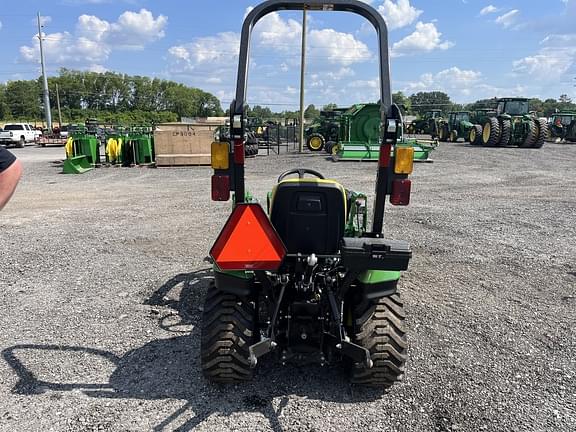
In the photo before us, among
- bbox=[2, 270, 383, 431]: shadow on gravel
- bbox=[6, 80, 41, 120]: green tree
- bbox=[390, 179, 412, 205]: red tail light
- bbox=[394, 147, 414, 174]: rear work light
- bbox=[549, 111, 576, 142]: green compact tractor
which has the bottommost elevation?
bbox=[2, 270, 383, 431]: shadow on gravel

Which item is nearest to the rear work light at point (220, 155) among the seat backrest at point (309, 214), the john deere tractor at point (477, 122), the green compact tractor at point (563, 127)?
the seat backrest at point (309, 214)

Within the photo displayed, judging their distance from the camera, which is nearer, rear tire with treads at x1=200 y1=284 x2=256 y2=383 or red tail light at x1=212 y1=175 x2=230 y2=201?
rear tire with treads at x1=200 y1=284 x2=256 y2=383

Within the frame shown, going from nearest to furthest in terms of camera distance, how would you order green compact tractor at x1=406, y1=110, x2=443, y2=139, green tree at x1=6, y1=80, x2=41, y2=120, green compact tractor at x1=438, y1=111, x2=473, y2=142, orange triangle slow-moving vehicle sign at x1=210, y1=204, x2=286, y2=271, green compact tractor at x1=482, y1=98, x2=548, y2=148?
orange triangle slow-moving vehicle sign at x1=210, y1=204, x2=286, y2=271
green compact tractor at x1=482, y1=98, x2=548, y2=148
green compact tractor at x1=438, y1=111, x2=473, y2=142
green compact tractor at x1=406, y1=110, x2=443, y2=139
green tree at x1=6, y1=80, x2=41, y2=120

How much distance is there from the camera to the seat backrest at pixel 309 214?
2.86 meters

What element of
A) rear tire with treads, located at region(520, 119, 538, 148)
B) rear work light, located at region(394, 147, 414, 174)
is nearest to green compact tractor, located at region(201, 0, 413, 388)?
rear work light, located at region(394, 147, 414, 174)

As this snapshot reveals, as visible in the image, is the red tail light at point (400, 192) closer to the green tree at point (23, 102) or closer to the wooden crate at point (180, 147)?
the wooden crate at point (180, 147)

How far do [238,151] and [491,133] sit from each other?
23122 millimetres

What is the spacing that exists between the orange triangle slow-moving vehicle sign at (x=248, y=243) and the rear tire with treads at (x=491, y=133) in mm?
23337

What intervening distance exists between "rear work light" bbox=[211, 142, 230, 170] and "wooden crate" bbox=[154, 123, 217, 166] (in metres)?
13.9

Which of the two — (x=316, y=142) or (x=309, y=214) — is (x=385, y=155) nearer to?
(x=309, y=214)

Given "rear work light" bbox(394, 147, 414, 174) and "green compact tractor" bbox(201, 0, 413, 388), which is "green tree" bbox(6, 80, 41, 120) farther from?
"rear work light" bbox(394, 147, 414, 174)

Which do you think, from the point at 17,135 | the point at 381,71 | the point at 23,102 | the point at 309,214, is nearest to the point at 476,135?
the point at 381,71

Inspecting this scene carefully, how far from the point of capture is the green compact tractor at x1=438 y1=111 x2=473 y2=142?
27.8 meters

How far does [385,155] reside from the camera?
287 cm
